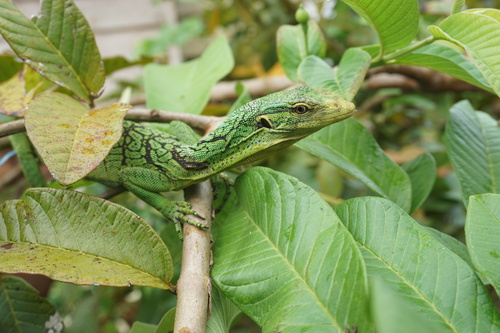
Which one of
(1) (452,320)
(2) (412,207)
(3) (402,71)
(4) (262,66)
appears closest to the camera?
(1) (452,320)

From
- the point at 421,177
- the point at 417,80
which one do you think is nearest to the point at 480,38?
the point at 421,177

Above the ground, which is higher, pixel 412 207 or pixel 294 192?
pixel 294 192

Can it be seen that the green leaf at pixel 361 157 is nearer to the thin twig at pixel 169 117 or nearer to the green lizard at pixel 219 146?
the green lizard at pixel 219 146

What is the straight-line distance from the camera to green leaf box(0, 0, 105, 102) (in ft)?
3.84

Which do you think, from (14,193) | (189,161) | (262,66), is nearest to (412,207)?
(189,161)

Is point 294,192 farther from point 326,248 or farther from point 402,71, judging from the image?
point 402,71

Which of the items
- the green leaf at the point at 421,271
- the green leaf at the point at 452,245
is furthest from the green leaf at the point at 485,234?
the green leaf at the point at 452,245

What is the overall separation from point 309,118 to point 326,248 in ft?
1.54

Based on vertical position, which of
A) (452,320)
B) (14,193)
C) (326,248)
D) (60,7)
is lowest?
(14,193)

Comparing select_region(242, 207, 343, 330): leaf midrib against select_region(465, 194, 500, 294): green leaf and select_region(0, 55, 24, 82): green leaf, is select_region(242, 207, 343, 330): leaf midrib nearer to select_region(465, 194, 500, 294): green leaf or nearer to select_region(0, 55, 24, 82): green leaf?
Answer: select_region(465, 194, 500, 294): green leaf

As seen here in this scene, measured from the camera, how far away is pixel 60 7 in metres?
1.23

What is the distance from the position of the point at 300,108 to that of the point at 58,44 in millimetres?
733

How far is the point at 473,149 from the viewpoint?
1.23 m

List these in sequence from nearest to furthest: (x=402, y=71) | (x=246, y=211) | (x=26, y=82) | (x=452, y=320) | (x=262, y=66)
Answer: (x=452, y=320)
(x=246, y=211)
(x=26, y=82)
(x=402, y=71)
(x=262, y=66)
